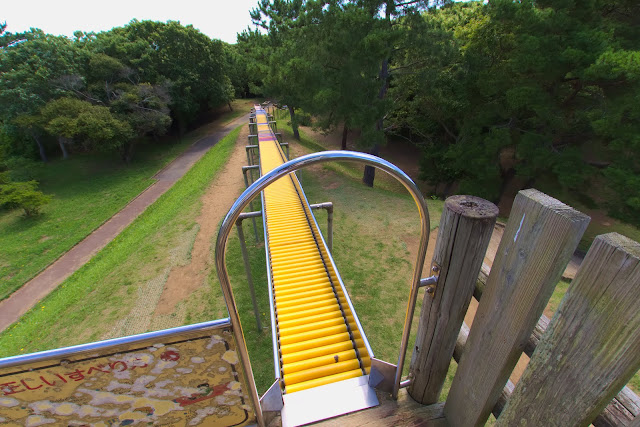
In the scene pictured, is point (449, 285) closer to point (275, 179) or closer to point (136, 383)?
point (275, 179)

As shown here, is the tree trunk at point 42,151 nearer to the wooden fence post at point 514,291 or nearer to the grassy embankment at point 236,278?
the grassy embankment at point 236,278

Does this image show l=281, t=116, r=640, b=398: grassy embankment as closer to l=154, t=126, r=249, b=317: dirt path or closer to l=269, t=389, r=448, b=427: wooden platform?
l=269, t=389, r=448, b=427: wooden platform

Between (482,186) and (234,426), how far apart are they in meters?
13.8

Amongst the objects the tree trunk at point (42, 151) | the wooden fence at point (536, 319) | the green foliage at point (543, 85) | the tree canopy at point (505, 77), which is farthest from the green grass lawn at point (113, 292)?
the tree trunk at point (42, 151)

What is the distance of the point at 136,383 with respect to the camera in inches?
60.1

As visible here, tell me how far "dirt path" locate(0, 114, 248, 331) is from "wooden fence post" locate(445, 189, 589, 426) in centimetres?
1162

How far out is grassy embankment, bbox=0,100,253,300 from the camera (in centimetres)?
1120

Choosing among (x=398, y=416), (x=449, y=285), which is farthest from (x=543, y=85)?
(x=398, y=416)

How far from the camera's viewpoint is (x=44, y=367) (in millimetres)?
1298

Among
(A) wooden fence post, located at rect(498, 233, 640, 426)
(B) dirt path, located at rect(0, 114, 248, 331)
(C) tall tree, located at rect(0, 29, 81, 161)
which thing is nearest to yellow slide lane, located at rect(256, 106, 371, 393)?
(A) wooden fence post, located at rect(498, 233, 640, 426)

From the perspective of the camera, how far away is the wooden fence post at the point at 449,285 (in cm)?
133

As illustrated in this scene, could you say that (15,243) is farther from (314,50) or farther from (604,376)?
(604,376)

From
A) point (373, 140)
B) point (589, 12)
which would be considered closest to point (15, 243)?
point (373, 140)

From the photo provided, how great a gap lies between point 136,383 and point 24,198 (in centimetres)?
1863
